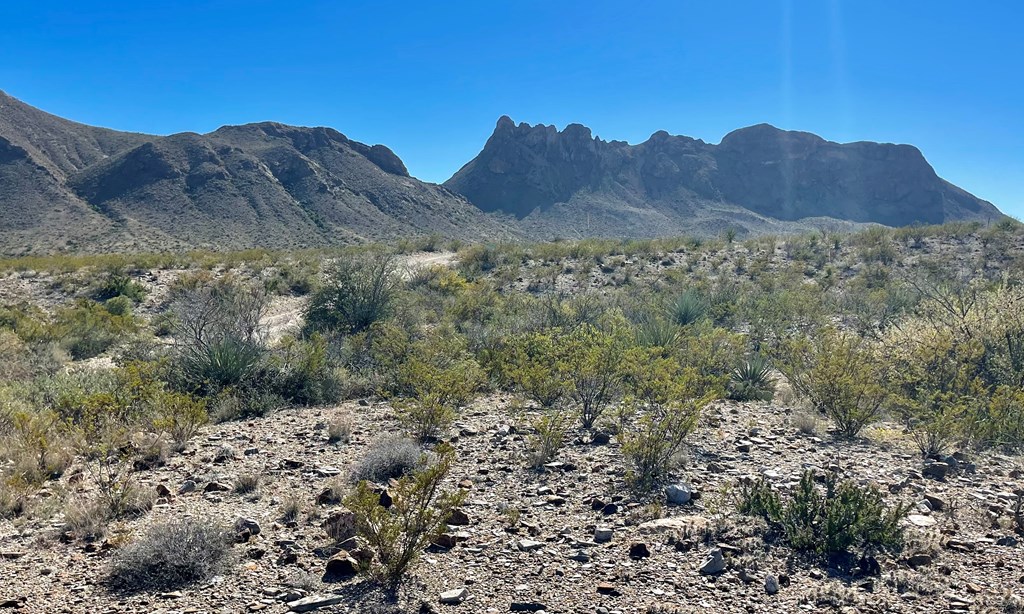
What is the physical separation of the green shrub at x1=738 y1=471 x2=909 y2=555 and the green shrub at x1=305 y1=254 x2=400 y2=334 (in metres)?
11.3

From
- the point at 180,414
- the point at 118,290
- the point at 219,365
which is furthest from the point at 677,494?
the point at 118,290

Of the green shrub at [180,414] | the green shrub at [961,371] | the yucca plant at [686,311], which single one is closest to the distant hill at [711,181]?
the yucca plant at [686,311]

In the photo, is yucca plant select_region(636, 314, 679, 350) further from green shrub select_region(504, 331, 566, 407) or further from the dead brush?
the dead brush

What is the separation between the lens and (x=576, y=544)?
479cm

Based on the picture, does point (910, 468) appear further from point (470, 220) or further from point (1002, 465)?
point (470, 220)

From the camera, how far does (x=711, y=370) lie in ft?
34.4

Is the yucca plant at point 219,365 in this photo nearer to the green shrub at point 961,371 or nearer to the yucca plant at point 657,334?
the yucca plant at point 657,334

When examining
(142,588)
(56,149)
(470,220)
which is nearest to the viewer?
(142,588)

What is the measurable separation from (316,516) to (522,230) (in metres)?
84.7

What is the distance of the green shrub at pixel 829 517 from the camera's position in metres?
4.57

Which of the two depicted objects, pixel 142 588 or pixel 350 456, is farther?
pixel 350 456

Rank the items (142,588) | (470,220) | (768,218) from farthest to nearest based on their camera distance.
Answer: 1. (768,218)
2. (470,220)
3. (142,588)

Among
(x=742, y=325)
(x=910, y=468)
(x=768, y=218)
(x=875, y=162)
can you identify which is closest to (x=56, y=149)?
(x=742, y=325)

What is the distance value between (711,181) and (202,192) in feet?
291
